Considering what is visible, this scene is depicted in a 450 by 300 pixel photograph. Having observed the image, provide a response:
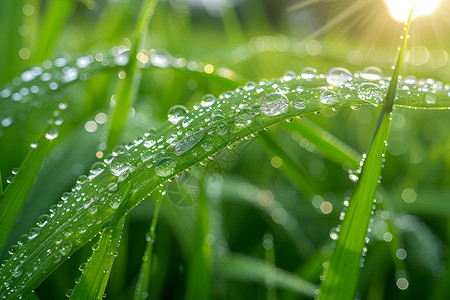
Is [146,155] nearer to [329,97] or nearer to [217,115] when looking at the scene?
[217,115]

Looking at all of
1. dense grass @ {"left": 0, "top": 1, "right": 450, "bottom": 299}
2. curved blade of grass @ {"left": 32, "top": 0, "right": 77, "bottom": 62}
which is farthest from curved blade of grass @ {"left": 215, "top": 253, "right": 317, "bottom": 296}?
curved blade of grass @ {"left": 32, "top": 0, "right": 77, "bottom": 62}

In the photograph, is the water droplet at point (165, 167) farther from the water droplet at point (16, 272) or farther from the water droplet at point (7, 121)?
the water droplet at point (7, 121)

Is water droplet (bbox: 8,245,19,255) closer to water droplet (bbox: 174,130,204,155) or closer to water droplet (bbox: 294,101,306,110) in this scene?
water droplet (bbox: 174,130,204,155)

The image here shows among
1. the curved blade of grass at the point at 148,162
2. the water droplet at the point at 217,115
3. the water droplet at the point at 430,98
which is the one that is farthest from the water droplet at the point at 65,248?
the water droplet at the point at 430,98

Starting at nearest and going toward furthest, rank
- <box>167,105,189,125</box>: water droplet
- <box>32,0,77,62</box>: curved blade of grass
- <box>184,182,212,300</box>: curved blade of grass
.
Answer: <box>167,105,189,125</box>: water droplet → <box>184,182,212,300</box>: curved blade of grass → <box>32,0,77,62</box>: curved blade of grass

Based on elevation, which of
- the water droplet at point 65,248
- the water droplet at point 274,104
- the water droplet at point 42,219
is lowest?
the water droplet at point 65,248

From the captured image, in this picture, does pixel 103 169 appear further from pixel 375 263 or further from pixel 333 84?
pixel 375 263
